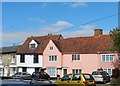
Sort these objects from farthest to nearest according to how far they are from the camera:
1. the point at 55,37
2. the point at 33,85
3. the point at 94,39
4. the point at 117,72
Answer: the point at 55,37 → the point at 94,39 → the point at 117,72 → the point at 33,85

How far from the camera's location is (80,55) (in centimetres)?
5797

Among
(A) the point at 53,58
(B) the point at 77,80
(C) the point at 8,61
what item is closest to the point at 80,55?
(A) the point at 53,58

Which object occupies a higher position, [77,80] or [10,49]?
[10,49]

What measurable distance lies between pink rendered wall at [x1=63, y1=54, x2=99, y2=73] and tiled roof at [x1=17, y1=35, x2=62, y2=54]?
249 inches

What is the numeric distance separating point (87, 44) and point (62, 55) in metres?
5.12

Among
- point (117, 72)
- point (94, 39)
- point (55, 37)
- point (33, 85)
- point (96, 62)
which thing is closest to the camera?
point (33, 85)

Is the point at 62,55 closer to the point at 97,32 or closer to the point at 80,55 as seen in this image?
the point at 80,55

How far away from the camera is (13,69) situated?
2702 inches

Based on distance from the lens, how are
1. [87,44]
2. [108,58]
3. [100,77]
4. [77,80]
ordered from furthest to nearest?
[87,44] → [108,58] → [100,77] → [77,80]

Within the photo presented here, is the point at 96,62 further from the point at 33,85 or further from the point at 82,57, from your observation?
the point at 33,85

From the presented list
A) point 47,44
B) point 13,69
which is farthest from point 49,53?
point 13,69

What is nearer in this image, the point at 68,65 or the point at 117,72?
the point at 117,72

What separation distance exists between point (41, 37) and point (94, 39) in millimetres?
13347

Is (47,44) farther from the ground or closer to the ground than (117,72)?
farther from the ground
